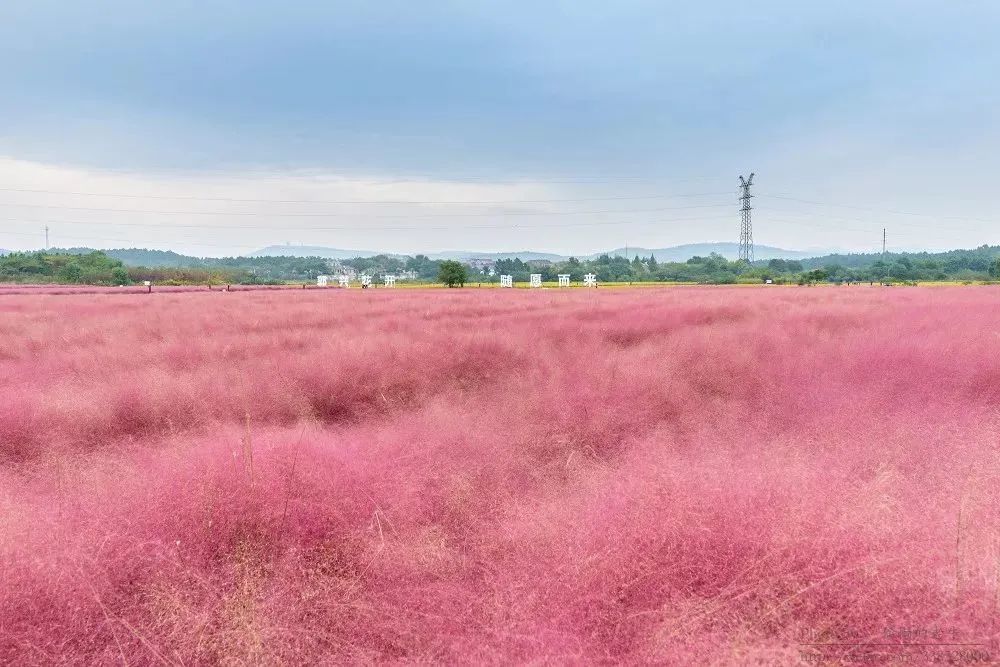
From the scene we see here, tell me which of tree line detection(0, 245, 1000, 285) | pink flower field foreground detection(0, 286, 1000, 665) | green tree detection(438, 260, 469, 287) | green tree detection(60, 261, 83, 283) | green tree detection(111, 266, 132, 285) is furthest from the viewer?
green tree detection(438, 260, 469, 287)

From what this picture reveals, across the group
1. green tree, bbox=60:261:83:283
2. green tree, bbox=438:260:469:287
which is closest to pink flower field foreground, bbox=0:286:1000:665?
green tree, bbox=438:260:469:287

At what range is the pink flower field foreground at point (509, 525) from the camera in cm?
235

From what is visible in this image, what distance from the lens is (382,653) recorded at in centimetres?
247

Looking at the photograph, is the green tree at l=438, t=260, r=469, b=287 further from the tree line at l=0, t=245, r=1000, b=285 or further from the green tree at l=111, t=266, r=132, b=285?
the green tree at l=111, t=266, r=132, b=285

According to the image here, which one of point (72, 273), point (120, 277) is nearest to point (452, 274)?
point (120, 277)

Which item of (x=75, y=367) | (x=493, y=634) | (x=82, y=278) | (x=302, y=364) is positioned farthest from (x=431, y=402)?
(x=82, y=278)

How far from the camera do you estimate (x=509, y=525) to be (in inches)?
137

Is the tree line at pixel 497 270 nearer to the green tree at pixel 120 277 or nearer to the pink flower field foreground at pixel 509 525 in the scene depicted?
the green tree at pixel 120 277

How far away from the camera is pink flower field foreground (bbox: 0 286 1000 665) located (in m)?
2.35

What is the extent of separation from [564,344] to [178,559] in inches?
370

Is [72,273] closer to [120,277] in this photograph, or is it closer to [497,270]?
[120,277]

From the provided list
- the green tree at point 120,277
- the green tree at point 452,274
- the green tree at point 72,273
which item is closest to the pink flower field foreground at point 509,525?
the green tree at point 452,274

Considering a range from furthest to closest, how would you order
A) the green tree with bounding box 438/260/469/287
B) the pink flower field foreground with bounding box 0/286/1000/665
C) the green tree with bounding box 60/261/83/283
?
the green tree with bounding box 438/260/469/287 → the green tree with bounding box 60/261/83/283 → the pink flower field foreground with bounding box 0/286/1000/665

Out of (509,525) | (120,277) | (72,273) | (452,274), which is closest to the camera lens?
(509,525)
